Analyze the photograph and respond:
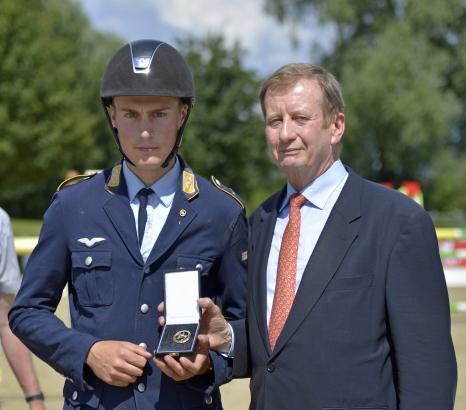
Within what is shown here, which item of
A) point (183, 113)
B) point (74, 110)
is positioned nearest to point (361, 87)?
point (74, 110)

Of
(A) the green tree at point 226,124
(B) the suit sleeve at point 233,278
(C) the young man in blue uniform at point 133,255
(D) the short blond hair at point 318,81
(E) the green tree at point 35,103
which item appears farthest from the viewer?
(A) the green tree at point 226,124

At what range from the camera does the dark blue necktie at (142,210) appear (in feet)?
9.82

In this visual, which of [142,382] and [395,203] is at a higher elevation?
[395,203]

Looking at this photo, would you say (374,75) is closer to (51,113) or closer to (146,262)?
(51,113)

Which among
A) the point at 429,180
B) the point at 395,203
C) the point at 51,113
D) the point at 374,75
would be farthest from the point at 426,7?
the point at 395,203

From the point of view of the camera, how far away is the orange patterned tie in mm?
2811

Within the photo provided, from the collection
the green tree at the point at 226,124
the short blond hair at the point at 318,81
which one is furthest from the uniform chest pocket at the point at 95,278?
the green tree at the point at 226,124

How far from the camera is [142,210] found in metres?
3.03

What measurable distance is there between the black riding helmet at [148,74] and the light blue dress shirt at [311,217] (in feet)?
1.76

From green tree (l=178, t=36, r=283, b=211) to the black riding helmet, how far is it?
41.2 meters

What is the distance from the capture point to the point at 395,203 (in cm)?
277

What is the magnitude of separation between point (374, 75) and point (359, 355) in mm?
27704

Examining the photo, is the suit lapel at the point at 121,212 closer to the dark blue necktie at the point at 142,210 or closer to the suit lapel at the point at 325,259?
the dark blue necktie at the point at 142,210

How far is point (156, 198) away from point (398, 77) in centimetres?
2766
